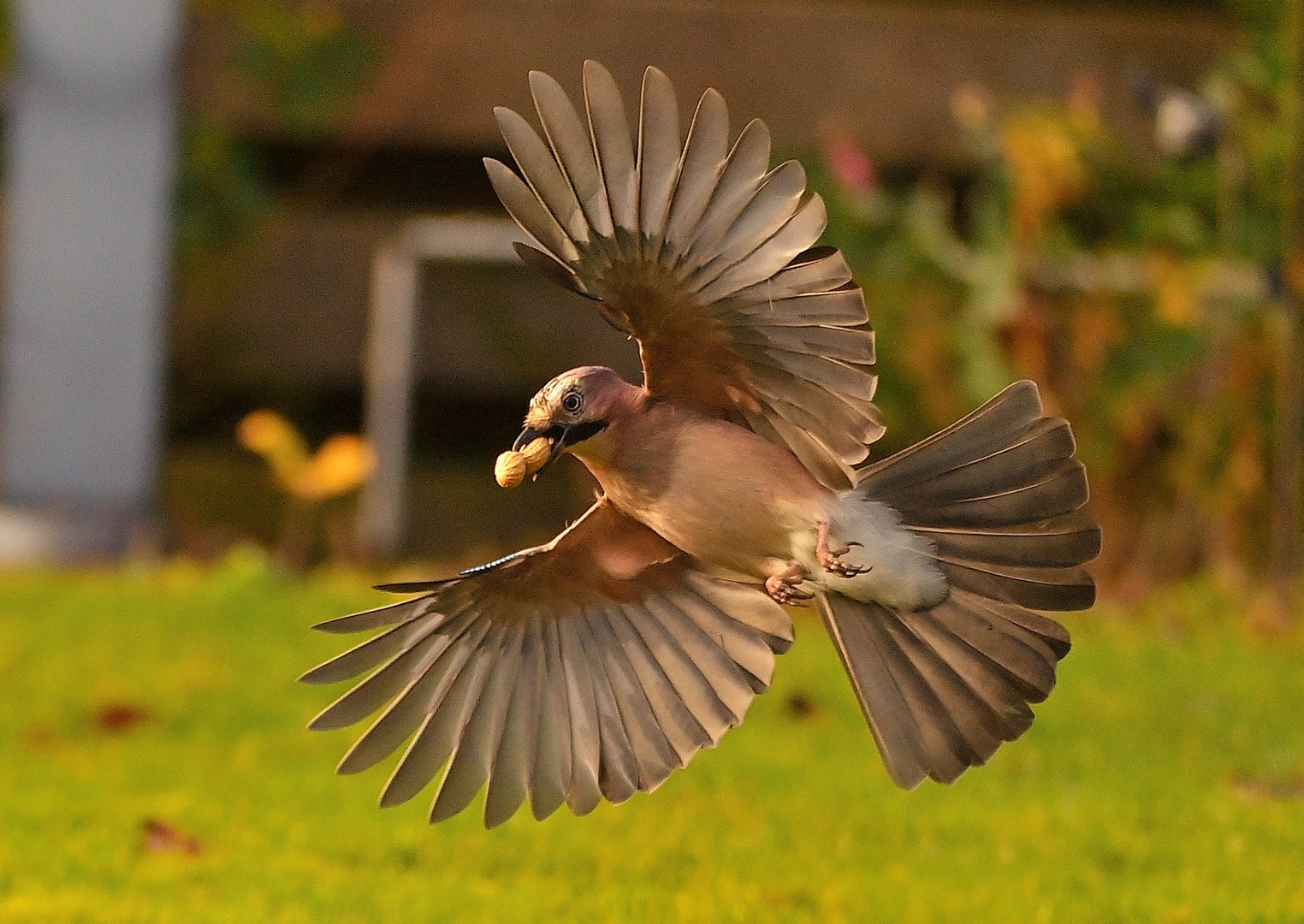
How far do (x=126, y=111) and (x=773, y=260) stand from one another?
726 centimetres

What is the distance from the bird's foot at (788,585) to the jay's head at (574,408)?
37 centimetres

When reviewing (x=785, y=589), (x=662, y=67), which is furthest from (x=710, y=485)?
(x=662, y=67)

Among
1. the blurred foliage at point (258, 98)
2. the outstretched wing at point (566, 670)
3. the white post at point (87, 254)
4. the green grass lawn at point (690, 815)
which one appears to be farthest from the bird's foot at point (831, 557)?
the blurred foliage at point (258, 98)

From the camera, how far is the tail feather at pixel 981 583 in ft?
10.4

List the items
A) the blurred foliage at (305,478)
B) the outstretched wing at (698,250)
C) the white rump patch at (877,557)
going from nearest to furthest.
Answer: the outstretched wing at (698,250)
the white rump patch at (877,557)
the blurred foliage at (305,478)

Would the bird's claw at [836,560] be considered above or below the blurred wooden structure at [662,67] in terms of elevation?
below

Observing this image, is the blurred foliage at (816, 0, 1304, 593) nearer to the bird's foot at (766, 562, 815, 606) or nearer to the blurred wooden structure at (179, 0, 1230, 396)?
the blurred wooden structure at (179, 0, 1230, 396)

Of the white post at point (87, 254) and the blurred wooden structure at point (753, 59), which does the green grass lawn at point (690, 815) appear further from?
the blurred wooden structure at point (753, 59)

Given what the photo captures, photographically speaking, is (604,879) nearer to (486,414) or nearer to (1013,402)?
(1013,402)

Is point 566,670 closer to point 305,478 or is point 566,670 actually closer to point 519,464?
point 519,464

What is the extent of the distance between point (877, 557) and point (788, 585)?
191 millimetres

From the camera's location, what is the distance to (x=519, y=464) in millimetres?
2779

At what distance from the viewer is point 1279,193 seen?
9.48m

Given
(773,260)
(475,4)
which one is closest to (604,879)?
(773,260)
